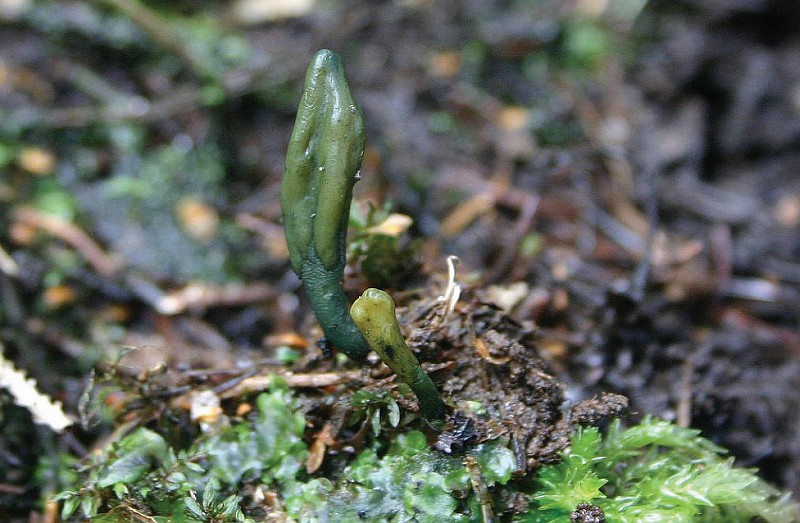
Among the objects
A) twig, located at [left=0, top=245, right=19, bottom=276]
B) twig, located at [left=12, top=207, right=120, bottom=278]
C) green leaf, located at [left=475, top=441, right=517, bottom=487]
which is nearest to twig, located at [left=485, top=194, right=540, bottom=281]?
green leaf, located at [left=475, top=441, right=517, bottom=487]

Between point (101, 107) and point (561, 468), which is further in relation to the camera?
point (101, 107)

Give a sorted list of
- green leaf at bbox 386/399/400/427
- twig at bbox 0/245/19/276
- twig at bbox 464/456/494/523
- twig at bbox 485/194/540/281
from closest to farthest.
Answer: twig at bbox 464/456/494/523
green leaf at bbox 386/399/400/427
twig at bbox 0/245/19/276
twig at bbox 485/194/540/281

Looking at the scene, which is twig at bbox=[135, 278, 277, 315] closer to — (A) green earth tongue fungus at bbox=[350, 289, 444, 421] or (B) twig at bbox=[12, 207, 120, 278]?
(B) twig at bbox=[12, 207, 120, 278]

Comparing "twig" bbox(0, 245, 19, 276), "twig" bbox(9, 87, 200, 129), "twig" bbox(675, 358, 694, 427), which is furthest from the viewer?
"twig" bbox(9, 87, 200, 129)

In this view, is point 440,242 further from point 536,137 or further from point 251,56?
point 251,56

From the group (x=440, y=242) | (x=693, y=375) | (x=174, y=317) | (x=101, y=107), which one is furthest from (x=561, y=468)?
(x=101, y=107)

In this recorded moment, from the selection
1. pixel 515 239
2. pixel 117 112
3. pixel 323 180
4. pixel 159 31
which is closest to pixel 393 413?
pixel 323 180

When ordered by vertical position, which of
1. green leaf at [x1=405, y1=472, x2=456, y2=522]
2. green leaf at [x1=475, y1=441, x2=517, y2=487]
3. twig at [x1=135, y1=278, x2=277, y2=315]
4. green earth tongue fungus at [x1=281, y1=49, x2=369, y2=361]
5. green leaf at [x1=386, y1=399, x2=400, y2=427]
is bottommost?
green leaf at [x1=405, y1=472, x2=456, y2=522]
